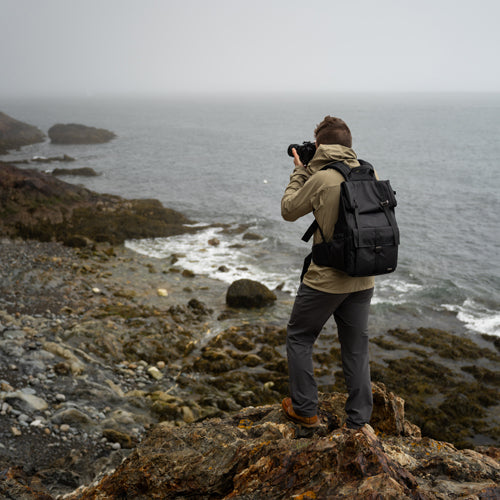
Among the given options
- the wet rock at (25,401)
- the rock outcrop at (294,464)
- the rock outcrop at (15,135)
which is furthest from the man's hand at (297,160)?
the rock outcrop at (15,135)

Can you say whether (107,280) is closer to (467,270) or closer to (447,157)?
(467,270)

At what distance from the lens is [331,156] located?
425 centimetres

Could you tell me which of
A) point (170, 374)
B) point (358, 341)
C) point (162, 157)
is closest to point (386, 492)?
point (358, 341)

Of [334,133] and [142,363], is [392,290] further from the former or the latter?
[334,133]

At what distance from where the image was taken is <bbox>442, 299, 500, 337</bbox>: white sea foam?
59.3 ft

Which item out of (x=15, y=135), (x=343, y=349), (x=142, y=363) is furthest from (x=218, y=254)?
(x=15, y=135)

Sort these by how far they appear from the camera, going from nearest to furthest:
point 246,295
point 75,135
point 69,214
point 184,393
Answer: point 184,393
point 246,295
point 69,214
point 75,135

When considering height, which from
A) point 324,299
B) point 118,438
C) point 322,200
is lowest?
point 118,438

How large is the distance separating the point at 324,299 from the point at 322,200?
1041 mm

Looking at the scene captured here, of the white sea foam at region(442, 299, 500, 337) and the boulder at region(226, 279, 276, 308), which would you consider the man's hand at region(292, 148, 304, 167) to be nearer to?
the boulder at region(226, 279, 276, 308)

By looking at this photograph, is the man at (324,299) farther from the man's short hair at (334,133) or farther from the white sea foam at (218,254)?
the white sea foam at (218,254)

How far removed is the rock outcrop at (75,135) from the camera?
256 feet

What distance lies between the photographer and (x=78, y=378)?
10.3 meters

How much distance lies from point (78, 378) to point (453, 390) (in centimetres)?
1111
